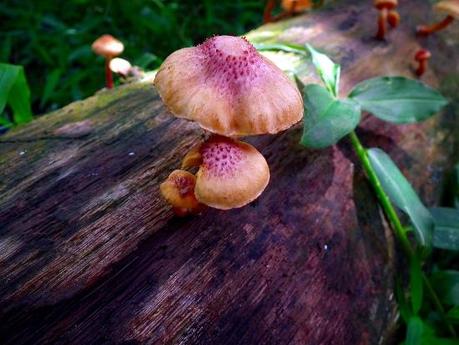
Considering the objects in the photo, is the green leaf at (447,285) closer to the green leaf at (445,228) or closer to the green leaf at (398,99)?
the green leaf at (445,228)

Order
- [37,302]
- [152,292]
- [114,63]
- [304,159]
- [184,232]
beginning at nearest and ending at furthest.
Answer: [37,302], [152,292], [184,232], [304,159], [114,63]

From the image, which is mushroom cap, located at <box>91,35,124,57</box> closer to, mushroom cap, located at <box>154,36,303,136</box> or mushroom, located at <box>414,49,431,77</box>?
mushroom cap, located at <box>154,36,303,136</box>

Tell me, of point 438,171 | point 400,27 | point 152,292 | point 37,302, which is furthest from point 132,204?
point 400,27

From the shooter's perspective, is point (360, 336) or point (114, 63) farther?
point (114, 63)

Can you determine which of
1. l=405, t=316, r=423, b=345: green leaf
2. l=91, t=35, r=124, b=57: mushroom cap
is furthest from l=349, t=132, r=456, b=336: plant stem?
l=91, t=35, r=124, b=57: mushroom cap

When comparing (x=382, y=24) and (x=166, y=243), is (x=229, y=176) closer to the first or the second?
(x=166, y=243)

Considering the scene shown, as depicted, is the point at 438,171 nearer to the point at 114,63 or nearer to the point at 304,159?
the point at 304,159

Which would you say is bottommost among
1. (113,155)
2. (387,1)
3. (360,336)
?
(360,336)
